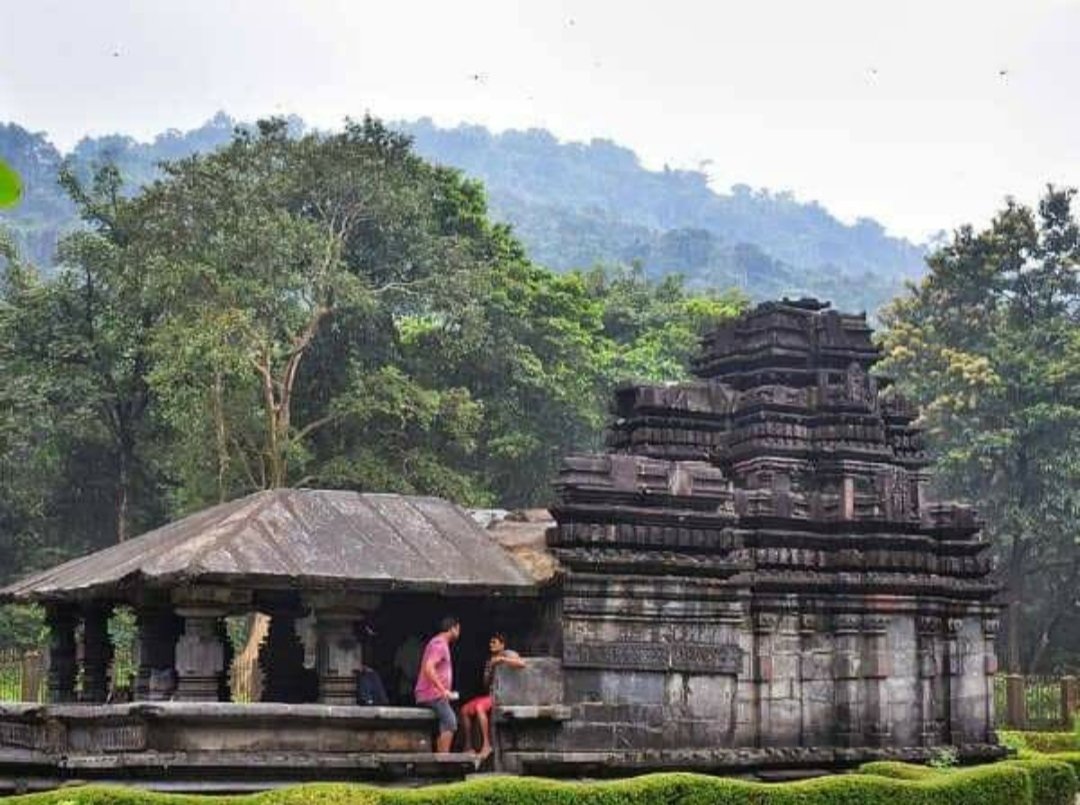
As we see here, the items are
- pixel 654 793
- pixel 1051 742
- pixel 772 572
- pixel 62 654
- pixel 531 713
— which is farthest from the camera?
pixel 1051 742

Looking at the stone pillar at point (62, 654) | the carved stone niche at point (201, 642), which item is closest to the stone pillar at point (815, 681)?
the carved stone niche at point (201, 642)

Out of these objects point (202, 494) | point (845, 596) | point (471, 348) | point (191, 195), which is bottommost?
point (845, 596)

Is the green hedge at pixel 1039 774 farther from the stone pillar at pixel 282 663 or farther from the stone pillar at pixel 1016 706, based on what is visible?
the stone pillar at pixel 1016 706

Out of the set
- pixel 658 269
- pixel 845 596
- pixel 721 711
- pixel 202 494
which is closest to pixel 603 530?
pixel 721 711

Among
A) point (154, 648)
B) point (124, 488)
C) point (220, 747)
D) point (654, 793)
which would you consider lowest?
point (654, 793)

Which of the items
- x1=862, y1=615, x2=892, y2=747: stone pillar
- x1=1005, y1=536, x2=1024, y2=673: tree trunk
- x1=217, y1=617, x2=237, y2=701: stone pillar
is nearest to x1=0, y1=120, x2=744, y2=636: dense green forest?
x1=1005, y1=536, x2=1024, y2=673: tree trunk

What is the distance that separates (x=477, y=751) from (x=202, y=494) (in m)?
19.8

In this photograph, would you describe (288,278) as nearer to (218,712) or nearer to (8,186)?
(218,712)

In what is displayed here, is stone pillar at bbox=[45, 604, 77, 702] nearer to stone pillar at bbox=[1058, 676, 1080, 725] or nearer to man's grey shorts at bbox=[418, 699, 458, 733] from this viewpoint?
man's grey shorts at bbox=[418, 699, 458, 733]

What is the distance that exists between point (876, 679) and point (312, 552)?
20.2ft

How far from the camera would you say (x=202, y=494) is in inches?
1245

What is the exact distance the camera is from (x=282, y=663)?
55.4ft

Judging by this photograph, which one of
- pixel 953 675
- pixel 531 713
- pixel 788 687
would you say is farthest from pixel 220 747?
pixel 953 675

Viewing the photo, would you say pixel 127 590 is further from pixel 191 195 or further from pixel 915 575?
pixel 191 195
